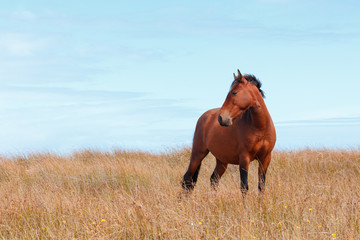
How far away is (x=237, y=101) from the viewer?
6.27 m

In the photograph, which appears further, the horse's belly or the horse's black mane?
the horse's belly

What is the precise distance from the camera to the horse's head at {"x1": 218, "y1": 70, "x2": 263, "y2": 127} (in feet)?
20.6

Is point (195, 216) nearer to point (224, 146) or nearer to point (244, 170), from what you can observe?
point (244, 170)

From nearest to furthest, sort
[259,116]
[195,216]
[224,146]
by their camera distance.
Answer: [195,216] < [259,116] < [224,146]

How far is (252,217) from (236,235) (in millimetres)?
671

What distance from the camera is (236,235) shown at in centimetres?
476

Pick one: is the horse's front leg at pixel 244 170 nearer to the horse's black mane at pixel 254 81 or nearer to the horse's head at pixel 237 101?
the horse's head at pixel 237 101

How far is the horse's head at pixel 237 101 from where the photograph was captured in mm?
6266

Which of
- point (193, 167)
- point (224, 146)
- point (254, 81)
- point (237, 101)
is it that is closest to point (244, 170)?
point (224, 146)

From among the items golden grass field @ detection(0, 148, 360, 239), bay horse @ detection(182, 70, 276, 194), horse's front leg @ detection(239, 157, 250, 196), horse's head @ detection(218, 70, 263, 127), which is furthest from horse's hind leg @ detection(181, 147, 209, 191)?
horse's head @ detection(218, 70, 263, 127)

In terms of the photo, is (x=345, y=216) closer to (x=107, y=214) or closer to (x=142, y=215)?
(x=142, y=215)

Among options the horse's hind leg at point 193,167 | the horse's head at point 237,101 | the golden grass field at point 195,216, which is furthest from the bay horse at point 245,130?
the horse's hind leg at point 193,167

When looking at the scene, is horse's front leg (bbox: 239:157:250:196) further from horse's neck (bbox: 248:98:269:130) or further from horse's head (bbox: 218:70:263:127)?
horse's head (bbox: 218:70:263:127)

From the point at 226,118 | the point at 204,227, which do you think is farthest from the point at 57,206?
the point at 226,118
